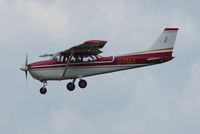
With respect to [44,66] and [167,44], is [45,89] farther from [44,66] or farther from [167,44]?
[167,44]

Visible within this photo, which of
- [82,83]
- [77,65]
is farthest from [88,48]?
[82,83]

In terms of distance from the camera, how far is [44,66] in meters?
34.8

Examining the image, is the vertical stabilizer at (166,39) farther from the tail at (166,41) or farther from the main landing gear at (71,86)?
the main landing gear at (71,86)

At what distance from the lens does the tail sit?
122 feet

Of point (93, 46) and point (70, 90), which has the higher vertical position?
point (93, 46)

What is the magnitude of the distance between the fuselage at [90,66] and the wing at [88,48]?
607mm

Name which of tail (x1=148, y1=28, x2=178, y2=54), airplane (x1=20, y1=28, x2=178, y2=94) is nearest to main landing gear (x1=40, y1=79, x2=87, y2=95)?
airplane (x1=20, y1=28, x2=178, y2=94)

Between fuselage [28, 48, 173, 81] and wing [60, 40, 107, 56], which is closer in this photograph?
wing [60, 40, 107, 56]

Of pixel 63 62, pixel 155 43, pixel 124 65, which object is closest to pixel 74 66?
pixel 63 62

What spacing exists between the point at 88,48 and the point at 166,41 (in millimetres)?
6010

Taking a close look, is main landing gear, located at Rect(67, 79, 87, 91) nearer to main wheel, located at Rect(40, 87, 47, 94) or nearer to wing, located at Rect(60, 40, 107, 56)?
main wheel, located at Rect(40, 87, 47, 94)

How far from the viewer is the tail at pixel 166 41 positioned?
37.2 meters

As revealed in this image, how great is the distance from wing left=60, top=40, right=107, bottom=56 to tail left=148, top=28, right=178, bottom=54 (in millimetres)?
4569

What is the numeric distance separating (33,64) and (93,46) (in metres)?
4.02
